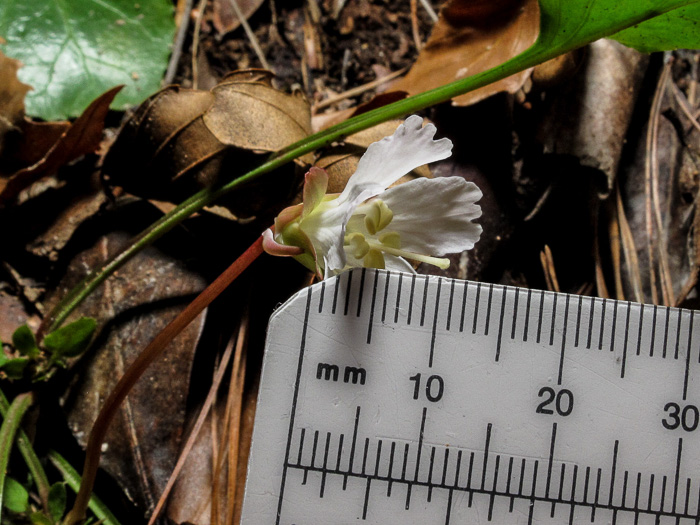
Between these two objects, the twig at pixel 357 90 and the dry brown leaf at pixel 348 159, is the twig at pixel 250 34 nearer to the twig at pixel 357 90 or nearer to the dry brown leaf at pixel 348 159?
the twig at pixel 357 90

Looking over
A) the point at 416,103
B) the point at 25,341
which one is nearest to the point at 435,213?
the point at 416,103

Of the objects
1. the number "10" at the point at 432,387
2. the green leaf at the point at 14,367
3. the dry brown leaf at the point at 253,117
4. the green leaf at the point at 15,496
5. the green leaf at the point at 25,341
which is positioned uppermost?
the dry brown leaf at the point at 253,117

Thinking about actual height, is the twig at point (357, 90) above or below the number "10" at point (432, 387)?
above

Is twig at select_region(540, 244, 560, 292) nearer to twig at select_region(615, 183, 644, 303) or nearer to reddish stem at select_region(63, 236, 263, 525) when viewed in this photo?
twig at select_region(615, 183, 644, 303)

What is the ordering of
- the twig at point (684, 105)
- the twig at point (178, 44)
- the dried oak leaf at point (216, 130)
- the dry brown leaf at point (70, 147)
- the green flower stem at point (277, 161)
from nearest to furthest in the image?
the green flower stem at point (277, 161), the dried oak leaf at point (216, 130), the dry brown leaf at point (70, 147), the twig at point (684, 105), the twig at point (178, 44)

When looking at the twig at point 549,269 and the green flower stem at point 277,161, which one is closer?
the green flower stem at point 277,161

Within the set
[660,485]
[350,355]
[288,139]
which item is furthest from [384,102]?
[660,485]

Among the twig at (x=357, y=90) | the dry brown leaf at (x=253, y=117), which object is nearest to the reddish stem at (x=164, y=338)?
the dry brown leaf at (x=253, y=117)

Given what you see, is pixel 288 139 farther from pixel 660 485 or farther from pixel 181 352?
pixel 660 485
